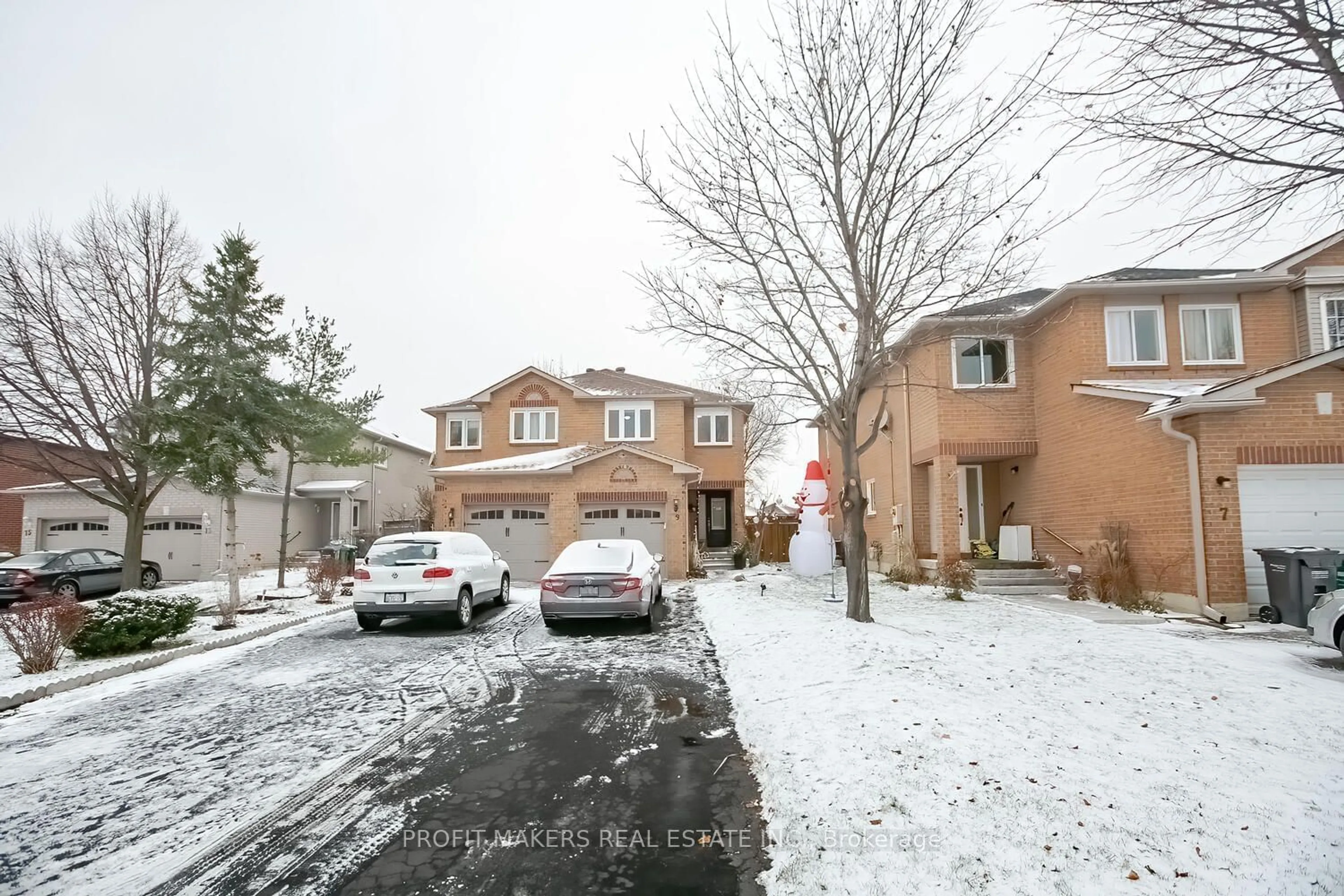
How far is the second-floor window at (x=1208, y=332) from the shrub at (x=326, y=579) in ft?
66.8

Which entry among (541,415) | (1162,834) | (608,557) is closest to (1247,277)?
(608,557)

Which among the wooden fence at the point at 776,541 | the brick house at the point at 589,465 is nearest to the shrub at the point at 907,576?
the brick house at the point at 589,465

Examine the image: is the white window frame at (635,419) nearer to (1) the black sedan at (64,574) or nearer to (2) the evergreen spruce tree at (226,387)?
(2) the evergreen spruce tree at (226,387)

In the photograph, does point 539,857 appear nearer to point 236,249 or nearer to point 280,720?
point 280,720

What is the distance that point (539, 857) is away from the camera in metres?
3.88

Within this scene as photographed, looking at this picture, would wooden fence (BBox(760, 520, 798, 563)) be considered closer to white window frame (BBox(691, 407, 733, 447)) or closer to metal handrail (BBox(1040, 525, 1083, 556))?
white window frame (BBox(691, 407, 733, 447))

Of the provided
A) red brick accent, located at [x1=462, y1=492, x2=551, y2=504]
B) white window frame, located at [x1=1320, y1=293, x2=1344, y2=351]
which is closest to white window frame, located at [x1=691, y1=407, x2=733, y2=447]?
red brick accent, located at [x1=462, y1=492, x2=551, y2=504]

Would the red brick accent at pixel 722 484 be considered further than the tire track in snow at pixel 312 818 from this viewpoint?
Yes

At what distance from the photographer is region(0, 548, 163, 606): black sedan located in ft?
53.4

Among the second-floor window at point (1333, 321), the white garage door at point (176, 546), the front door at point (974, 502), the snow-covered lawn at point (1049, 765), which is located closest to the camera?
the snow-covered lawn at point (1049, 765)

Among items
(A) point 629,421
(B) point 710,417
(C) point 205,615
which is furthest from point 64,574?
(B) point 710,417

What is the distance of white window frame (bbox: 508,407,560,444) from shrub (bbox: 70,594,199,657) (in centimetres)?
1568

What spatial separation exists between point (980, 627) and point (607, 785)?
736cm

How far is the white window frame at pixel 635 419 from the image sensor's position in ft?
86.5
